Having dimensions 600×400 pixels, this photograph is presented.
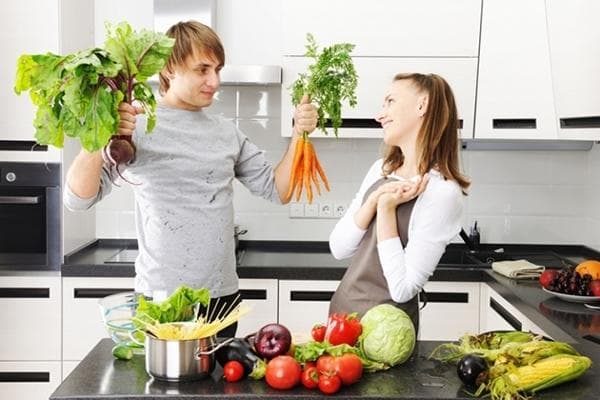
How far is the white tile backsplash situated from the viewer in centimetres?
388

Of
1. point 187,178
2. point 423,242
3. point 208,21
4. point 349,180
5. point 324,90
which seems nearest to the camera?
point 423,242

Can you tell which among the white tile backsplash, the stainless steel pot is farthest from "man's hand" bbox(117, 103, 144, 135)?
the white tile backsplash

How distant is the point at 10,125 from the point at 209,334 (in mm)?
1981

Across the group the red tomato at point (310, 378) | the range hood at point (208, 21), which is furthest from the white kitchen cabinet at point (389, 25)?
the red tomato at point (310, 378)

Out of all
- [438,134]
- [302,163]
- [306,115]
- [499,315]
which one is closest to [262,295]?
[302,163]

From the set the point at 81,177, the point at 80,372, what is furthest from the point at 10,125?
the point at 80,372

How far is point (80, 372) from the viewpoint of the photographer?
1.83 m

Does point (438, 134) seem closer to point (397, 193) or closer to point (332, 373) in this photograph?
point (397, 193)

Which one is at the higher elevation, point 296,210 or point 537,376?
point 296,210

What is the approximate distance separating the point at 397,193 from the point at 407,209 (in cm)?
10

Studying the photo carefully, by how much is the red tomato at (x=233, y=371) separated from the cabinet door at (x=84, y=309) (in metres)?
1.61

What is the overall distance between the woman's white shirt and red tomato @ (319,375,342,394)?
507 millimetres

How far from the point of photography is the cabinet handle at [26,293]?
10.9 ft

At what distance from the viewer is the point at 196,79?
92.5 inches
